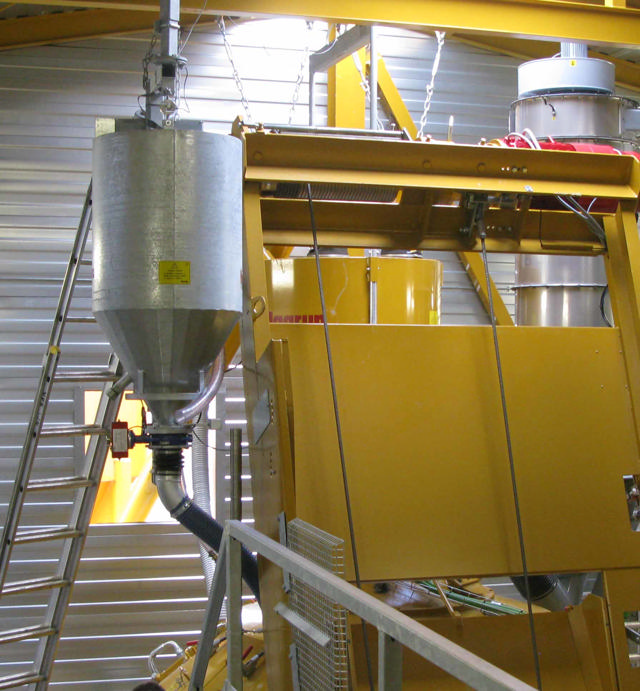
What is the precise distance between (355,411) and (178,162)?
1.34 meters

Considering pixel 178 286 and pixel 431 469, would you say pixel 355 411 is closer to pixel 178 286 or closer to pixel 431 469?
pixel 431 469

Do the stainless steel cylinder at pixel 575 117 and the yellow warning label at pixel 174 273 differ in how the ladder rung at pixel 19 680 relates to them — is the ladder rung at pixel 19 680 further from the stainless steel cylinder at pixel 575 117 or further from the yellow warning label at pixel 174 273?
the stainless steel cylinder at pixel 575 117

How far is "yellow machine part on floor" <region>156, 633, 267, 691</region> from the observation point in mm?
4105

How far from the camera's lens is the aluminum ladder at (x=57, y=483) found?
4.93 meters

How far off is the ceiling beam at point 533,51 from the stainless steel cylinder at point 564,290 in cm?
378

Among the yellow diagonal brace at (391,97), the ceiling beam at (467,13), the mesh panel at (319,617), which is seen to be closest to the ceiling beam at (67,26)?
the yellow diagonal brace at (391,97)

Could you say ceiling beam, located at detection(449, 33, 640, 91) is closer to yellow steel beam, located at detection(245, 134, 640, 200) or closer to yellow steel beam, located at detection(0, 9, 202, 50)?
yellow steel beam, located at detection(0, 9, 202, 50)

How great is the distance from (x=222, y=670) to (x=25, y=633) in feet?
4.38

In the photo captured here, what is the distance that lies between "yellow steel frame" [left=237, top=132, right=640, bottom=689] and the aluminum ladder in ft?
4.92

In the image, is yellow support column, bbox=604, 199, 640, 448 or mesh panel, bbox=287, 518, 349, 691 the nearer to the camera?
mesh panel, bbox=287, 518, 349, 691

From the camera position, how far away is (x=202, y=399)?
4273 mm

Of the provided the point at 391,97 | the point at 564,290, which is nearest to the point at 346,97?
the point at 391,97

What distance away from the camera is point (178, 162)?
3.83 meters

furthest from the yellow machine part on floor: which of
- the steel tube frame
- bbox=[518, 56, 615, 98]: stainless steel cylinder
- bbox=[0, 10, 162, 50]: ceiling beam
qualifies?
bbox=[0, 10, 162, 50]: ceiling beam
